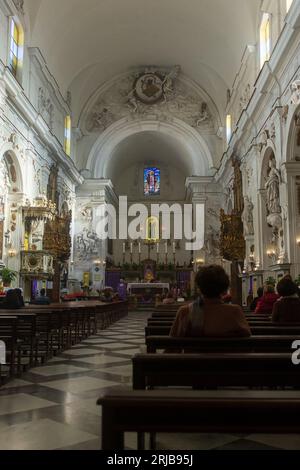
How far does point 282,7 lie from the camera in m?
13.4

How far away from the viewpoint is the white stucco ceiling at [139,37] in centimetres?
1794

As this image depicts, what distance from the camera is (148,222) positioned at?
111 feet

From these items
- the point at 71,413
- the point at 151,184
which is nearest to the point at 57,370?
the point at 71,413

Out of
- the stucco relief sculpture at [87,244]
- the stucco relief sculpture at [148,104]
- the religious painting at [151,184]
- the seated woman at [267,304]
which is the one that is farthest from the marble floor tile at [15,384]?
the religious painting at [151,184]

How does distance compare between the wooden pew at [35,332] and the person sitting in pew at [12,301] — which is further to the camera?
the person sitting in pew at [12,301]

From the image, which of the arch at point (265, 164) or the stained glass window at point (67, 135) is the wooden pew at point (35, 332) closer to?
the arch at point (265, 164)

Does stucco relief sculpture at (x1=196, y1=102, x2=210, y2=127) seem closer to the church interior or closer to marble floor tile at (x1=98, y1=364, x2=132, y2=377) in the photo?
the church interior

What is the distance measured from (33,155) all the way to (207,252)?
12.5m

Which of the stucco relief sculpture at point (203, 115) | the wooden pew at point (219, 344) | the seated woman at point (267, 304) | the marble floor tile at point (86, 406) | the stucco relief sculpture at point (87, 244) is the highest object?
the stucco relief sculpture at point (203, 115)

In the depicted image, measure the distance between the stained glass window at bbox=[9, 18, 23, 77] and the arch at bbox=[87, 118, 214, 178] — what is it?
10891 millimetres

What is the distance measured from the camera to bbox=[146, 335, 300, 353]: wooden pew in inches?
121

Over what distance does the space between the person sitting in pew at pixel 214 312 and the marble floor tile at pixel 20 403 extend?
175 centimetres

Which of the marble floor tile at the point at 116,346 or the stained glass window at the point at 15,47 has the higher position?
the stained glass window at the point at 15,47

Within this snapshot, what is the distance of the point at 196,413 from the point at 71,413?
252cm
